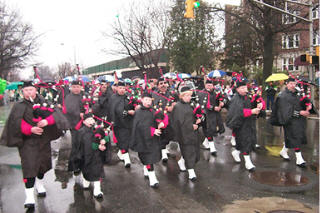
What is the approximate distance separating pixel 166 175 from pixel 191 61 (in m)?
19.8

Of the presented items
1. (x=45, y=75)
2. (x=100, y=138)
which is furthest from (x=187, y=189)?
(x=45, y=75)

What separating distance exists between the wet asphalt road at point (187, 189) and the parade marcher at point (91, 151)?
1.19ft

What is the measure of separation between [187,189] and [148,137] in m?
1.23

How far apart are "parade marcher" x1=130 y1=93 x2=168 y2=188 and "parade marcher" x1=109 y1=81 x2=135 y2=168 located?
52.4 inches

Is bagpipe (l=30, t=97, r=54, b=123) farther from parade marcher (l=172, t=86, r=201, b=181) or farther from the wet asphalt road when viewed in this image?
parade marcher (l=172, t=86, r=201, b=181)

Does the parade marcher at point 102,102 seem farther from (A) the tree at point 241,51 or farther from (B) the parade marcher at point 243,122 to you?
(A) the tree at point 241,51

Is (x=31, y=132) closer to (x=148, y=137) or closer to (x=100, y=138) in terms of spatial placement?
(x=100, y=138)

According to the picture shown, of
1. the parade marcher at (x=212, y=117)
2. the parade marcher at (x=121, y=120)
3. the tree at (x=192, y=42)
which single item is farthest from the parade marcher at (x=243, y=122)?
the tree at (x=192, y=42)

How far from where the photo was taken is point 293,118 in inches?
251

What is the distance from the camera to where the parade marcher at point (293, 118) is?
20.6 ft

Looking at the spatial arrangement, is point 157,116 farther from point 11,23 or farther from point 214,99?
point 11,23

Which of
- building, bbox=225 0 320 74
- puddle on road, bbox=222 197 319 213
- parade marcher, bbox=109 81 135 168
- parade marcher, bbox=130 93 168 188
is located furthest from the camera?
building, bbox=225 0 320 74

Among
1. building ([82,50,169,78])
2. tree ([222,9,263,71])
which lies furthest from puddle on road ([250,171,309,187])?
tree ([222,9,263,71])

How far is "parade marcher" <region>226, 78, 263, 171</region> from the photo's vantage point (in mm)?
6086
